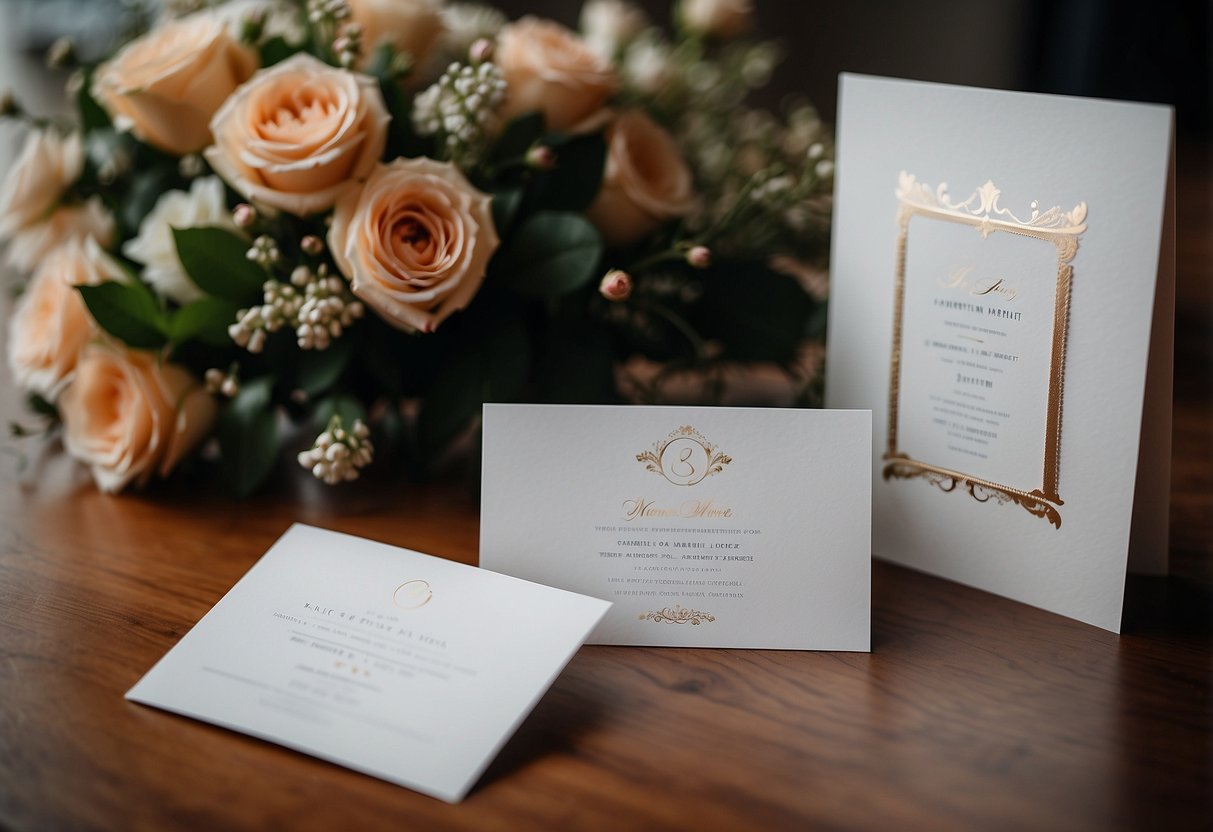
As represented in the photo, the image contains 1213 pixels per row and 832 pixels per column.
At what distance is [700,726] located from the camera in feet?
2.31

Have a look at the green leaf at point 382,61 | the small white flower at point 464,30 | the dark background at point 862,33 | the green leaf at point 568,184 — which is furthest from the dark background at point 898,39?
the green leaf at point 382,61

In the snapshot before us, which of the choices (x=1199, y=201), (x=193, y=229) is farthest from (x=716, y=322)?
(x=1199, y=201)

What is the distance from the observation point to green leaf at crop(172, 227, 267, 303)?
91 centimetres

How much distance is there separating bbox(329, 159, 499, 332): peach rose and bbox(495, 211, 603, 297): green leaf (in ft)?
0.19

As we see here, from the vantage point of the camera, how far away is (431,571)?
80 centimetres

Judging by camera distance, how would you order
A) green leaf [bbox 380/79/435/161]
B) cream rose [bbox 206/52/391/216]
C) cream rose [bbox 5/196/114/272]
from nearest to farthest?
cream rose [bbox 206/52/391/216]
green leaf [bbox 380/79/435/161]
cream rose [bbox 5/196/114/272]

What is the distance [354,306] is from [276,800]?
410 millimetres

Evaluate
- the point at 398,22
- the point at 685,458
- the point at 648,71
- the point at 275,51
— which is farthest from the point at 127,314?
the point at 648,71

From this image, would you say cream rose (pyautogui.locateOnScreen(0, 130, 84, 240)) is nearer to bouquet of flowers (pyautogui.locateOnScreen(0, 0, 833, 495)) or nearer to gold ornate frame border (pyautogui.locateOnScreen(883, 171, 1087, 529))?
bouquet of flowers (pyautogui.locateOnScreen(0, 0, 833, 495))

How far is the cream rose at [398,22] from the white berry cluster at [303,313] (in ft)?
0.90

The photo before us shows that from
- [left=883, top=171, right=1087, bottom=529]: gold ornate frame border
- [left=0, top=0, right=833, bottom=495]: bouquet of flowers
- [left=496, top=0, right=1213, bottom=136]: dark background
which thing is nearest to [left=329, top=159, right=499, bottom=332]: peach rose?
[left=0, top=0, right=833, bottom=495]: bouquet of flowers

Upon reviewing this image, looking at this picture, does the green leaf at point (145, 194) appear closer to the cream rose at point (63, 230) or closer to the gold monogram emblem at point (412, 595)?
the cream rose at point (63, 230)

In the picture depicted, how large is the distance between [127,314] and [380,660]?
0.42m

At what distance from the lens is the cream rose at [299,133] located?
2.82ft
